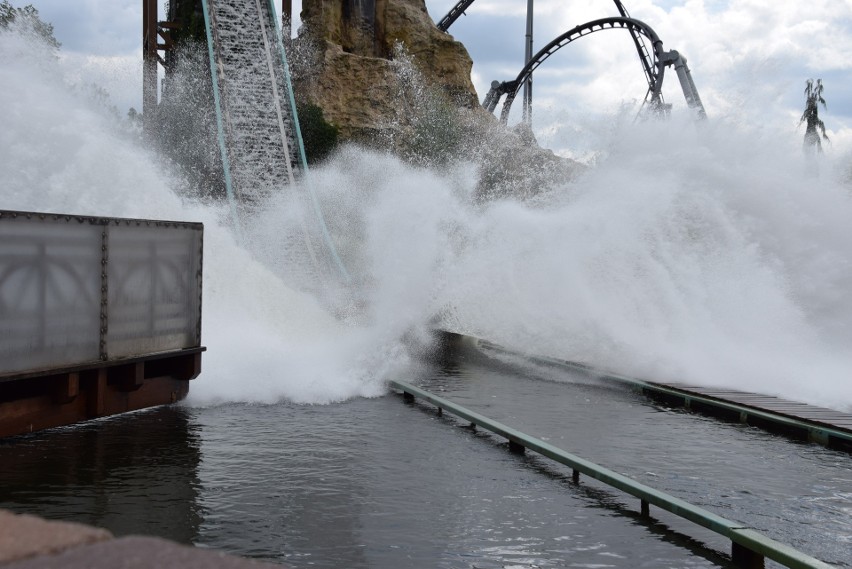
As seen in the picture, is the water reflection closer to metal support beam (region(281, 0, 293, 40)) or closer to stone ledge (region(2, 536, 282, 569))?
stone ledge (region(2, 536, 282, 569))

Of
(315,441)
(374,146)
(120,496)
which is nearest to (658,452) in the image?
(315,441)

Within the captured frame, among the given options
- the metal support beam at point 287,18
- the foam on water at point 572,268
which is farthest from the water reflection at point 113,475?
the metal support beam at point 287,18

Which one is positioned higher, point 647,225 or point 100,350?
point 647,225

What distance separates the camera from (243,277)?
15.1 meters

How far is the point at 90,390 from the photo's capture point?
258 inches

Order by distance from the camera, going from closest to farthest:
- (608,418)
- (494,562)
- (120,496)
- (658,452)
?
(494,562) → (120,496) → (658,452) → (608,418)

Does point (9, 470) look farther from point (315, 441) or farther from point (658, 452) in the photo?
point (658, 452)

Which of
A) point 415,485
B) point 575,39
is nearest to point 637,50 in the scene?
point 575,39

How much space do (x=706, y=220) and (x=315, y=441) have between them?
8443 millimetres

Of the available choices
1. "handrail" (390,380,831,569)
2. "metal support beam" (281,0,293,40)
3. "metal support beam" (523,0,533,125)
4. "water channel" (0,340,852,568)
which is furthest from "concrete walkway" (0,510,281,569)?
"metal support beam" (523,0,533,125)

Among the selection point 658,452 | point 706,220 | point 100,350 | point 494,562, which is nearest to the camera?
point 494,562

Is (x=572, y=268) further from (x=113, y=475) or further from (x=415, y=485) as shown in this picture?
(x=113, y=475)

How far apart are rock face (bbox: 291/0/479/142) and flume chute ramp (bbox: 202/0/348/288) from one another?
3588 mm

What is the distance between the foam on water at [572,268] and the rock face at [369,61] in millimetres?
15088
